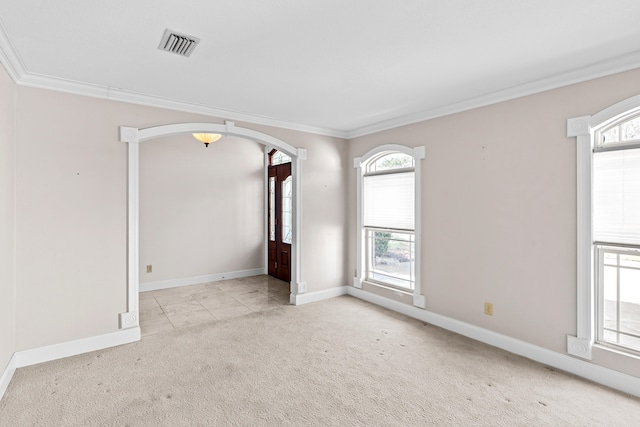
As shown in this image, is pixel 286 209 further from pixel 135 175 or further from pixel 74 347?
pixel 74 347

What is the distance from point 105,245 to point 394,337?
3.17 m

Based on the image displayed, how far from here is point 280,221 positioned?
631cm

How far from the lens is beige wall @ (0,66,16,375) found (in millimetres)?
2492

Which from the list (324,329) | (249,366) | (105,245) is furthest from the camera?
(324,329)

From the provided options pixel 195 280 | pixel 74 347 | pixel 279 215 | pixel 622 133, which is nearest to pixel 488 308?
pixel 622 133

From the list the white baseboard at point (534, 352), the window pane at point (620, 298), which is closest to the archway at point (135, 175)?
the white baseboard at point (534, 352)

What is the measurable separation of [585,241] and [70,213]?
15.3ft

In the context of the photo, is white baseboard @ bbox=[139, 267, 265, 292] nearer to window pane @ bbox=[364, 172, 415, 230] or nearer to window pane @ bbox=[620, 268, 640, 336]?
window pane @ bbox=[364, 172, 415, 230]

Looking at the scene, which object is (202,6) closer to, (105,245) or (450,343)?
(105,245)

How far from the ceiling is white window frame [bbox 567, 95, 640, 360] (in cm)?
46

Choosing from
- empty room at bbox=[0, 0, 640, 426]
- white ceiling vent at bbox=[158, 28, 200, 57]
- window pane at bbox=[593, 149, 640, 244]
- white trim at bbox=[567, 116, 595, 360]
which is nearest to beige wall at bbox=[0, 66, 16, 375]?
empty room at bbox=[0, 0, 640, 426]

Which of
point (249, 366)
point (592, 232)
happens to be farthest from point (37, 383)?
point (592, 232)

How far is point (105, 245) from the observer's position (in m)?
3.27

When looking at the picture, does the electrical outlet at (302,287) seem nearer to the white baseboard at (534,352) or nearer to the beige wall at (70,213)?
the white baseboard at (534,352)
